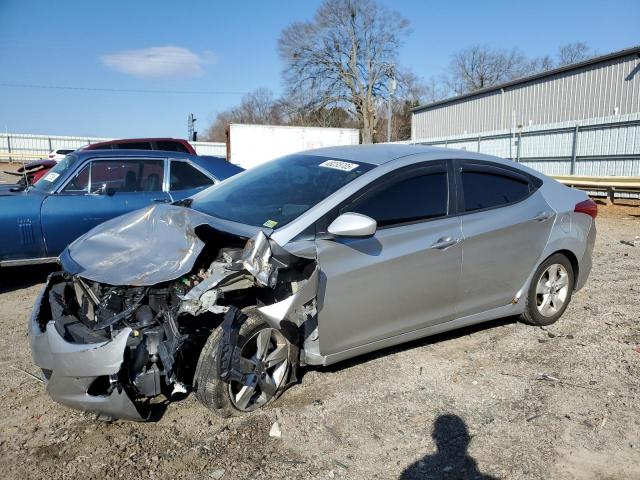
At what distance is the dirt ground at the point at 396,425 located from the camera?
2643 mm

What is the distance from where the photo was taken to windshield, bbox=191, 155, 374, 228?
11.1 feet

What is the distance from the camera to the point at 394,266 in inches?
133

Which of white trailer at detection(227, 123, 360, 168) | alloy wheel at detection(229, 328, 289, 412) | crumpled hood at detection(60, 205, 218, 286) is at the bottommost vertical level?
alloy wheel at detection(229, 328, 289, 412)

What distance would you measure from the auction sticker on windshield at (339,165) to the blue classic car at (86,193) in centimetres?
313

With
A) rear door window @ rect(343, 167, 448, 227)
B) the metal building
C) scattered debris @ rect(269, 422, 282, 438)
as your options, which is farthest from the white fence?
scattered debris @ rect(269, 422, 282, 438)

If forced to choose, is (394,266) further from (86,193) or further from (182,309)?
(86,193)

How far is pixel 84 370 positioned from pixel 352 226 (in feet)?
5.61

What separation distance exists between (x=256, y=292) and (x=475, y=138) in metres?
20.6

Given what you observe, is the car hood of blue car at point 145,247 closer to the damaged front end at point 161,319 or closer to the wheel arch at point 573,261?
the damaged front end at point 161,319

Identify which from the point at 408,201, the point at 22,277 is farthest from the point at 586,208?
the point at 22,277

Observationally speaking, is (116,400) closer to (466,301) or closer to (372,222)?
(372,222)

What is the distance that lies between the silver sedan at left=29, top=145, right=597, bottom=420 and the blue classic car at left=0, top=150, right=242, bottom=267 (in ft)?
7.69

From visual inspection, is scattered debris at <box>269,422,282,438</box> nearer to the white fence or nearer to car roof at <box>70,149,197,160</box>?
car roof at <box>70,149,197,160</box>

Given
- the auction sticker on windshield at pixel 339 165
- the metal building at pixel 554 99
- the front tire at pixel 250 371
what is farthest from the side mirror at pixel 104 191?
the metal building at pixel 554 99
